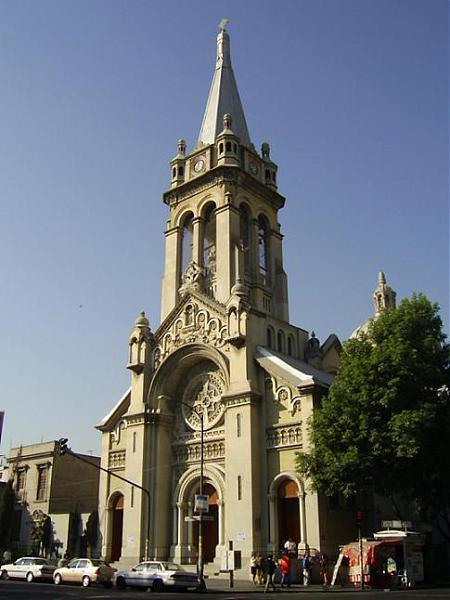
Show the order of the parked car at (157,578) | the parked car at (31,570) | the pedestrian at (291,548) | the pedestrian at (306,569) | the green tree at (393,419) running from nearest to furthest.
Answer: the parked car at (157,578), the green tree at (393,419), the pedestrian at (306,569), the pedestrian at (291,548), the parked car at (31,570)

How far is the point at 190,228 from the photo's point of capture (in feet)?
176

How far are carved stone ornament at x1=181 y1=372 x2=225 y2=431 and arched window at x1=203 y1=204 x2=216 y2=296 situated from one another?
744 centimetres

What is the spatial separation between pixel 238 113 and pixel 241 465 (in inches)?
1305

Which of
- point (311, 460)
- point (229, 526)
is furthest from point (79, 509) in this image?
point (311, 460)

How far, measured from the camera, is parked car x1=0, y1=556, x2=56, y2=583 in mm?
35812

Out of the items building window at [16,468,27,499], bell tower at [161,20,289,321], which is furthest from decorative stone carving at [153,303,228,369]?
building window at [16,468,27,499]

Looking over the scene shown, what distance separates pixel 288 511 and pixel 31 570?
14817 mm

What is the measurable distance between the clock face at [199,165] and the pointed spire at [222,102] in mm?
2064

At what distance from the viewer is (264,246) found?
53.8 meters

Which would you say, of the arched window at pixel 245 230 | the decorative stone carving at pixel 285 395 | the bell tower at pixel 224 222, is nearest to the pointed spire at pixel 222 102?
the bell tower at pixel 224 222

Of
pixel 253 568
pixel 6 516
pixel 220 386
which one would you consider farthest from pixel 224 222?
pixel 6 516

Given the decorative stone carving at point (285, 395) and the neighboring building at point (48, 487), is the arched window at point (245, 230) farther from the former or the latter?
the neighboring building at point (48, 487)

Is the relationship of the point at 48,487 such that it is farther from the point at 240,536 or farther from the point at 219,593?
the point at 219,593

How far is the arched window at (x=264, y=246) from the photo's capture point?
52.0 m
